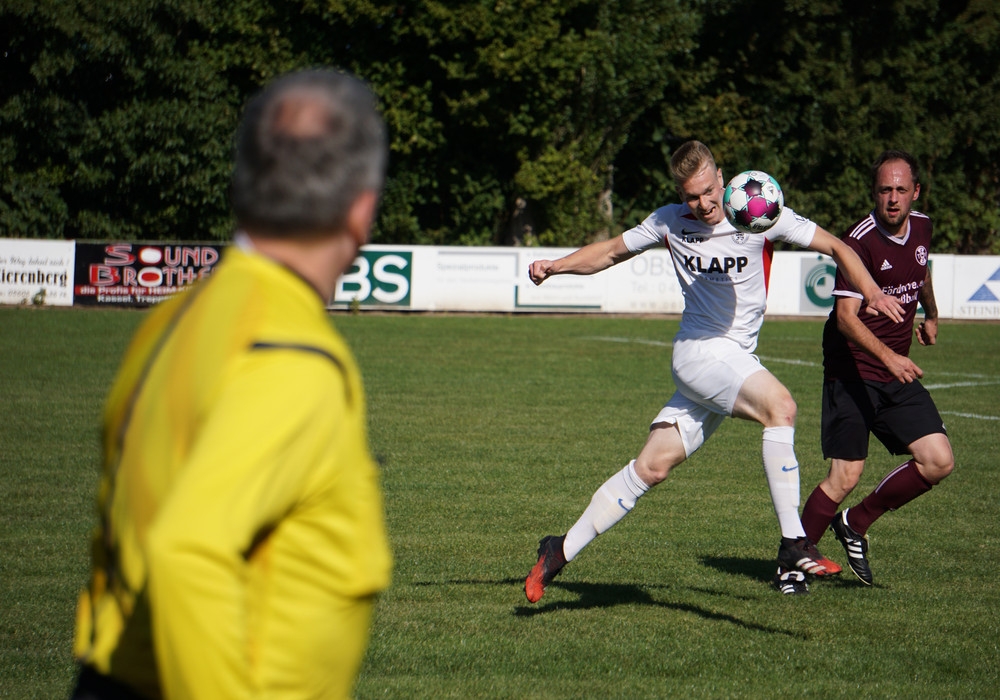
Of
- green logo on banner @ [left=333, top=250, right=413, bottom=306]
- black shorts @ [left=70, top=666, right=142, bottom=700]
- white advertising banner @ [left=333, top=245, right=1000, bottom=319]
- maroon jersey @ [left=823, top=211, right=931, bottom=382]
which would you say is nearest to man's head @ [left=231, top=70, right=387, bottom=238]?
black shorts @ [left=70, top=666, right=142, bottom=700]

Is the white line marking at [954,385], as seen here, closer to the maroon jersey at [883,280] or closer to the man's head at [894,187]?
the maroon jersey at [883,280]

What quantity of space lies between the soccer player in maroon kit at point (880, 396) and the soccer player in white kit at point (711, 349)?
2.27ft

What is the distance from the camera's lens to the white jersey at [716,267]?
230 inches

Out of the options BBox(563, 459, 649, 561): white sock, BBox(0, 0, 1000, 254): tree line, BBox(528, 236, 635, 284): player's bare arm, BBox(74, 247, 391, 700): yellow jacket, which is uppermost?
BBox(0, 0, 1000, 254): tree line

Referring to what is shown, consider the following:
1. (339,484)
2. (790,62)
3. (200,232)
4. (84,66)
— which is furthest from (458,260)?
(339,484)

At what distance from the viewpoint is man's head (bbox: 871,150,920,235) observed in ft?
20.1

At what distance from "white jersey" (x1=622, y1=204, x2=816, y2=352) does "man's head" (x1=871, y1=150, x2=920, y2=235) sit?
836 mm

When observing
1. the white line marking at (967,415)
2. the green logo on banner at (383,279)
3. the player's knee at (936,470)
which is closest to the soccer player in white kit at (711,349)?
the player's knee at (936,470)

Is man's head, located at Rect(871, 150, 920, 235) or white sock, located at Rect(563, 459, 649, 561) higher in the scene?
man's head, located at Rect(871, 150, 920, 235)

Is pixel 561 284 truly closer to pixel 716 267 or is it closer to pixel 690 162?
pixel 716 267

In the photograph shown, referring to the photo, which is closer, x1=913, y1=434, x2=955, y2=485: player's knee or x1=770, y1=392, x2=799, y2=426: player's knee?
x1=770, y1=392, x2=799, y2=426: player's knee

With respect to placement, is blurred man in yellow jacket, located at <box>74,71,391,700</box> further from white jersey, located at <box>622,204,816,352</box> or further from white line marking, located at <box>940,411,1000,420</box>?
white line marking, located at <box>940,411,1000,420</box>

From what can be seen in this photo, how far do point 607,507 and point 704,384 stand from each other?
2.63 ft

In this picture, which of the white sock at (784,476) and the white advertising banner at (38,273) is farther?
the white advertising banner at (38,273)
